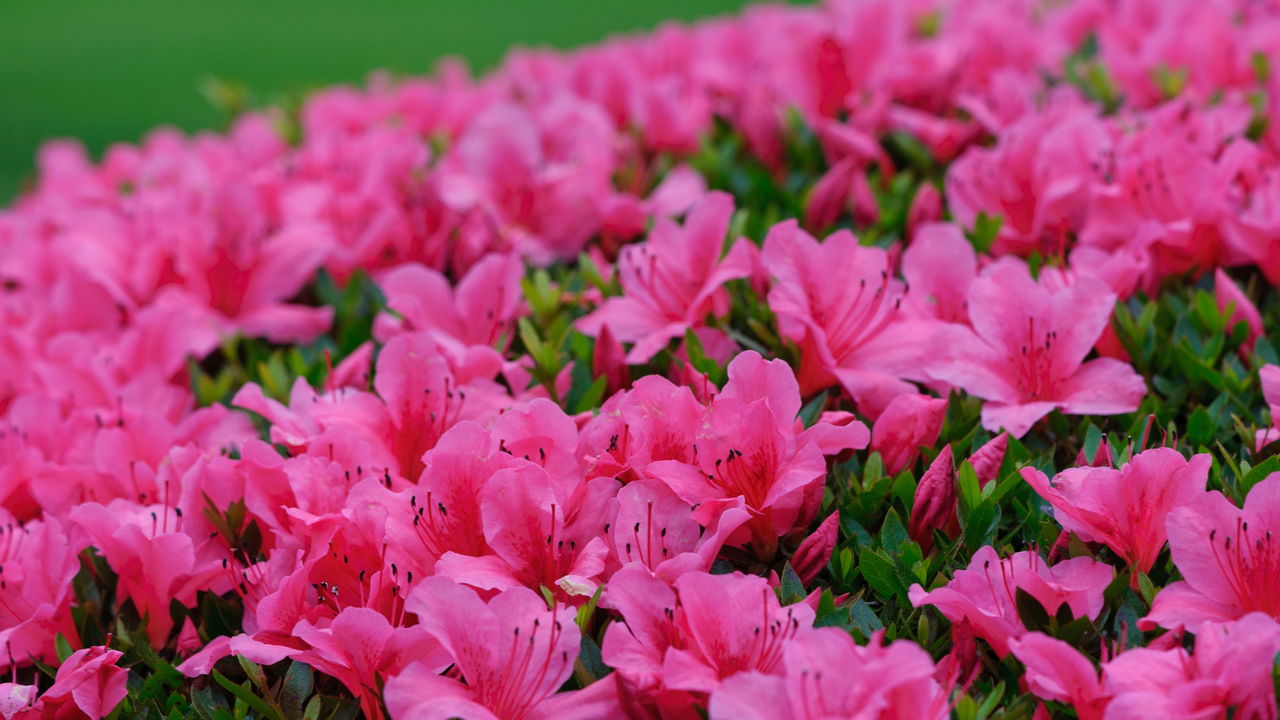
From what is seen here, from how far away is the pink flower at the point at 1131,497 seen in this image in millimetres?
1591

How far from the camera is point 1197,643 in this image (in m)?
1.44

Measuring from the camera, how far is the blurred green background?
930 cm

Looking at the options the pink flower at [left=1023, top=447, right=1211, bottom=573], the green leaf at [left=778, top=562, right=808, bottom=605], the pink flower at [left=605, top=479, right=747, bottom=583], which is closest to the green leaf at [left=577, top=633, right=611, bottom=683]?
the pink flower at [left=605, top=479, right=747, bottom=583]

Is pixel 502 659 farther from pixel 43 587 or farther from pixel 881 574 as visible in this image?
pixel 43 587

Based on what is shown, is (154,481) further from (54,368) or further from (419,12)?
(419,12)

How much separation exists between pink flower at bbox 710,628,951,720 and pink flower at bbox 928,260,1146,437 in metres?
0.63

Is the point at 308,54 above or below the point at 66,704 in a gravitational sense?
below

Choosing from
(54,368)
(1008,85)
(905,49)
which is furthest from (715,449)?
(905,49)

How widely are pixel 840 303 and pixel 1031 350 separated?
0.30 m

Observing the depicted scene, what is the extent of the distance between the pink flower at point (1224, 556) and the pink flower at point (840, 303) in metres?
0.52

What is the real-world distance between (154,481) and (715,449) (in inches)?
38.6

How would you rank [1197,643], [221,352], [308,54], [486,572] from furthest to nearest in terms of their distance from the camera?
[308,54]
[221,352]
[486,572]
[1197,643]

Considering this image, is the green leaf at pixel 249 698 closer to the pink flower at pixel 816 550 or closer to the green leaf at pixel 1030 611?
the pink flower at pixel 816 550

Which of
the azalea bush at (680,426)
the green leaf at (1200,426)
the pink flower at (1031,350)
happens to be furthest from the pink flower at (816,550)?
the green leaf at (1200,426)
